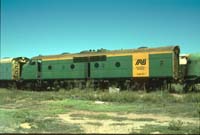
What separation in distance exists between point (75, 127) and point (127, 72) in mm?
19705

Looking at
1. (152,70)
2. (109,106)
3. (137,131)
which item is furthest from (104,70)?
(137,131)

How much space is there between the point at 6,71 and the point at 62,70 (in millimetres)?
10208

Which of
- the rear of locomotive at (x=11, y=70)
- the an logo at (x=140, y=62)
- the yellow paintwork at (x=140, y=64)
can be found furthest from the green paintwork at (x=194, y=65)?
the rear of locomotive at (x=11, y=70)

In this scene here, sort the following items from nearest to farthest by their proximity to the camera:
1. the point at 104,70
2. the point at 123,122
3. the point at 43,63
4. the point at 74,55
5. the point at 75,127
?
the point at 75,127
the point at 123,122
the point at 104,70
the point at 74,55
the point at 43,63

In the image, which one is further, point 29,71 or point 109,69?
point 29,71

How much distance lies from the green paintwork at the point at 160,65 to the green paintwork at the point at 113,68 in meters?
2.04

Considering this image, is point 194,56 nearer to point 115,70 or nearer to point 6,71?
point 115,70

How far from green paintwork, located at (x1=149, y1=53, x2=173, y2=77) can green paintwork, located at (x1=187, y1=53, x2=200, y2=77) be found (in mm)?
1771

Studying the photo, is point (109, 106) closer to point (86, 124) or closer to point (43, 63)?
point (86, 124)

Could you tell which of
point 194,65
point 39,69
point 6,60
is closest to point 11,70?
point 6,60

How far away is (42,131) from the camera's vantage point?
44.7ft

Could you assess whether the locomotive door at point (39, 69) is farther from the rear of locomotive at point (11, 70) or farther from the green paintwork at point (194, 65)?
the green paintwork at point (194, 65)

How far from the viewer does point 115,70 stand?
34469 mm

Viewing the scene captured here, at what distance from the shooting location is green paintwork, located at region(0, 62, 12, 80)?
46156 millimetres
